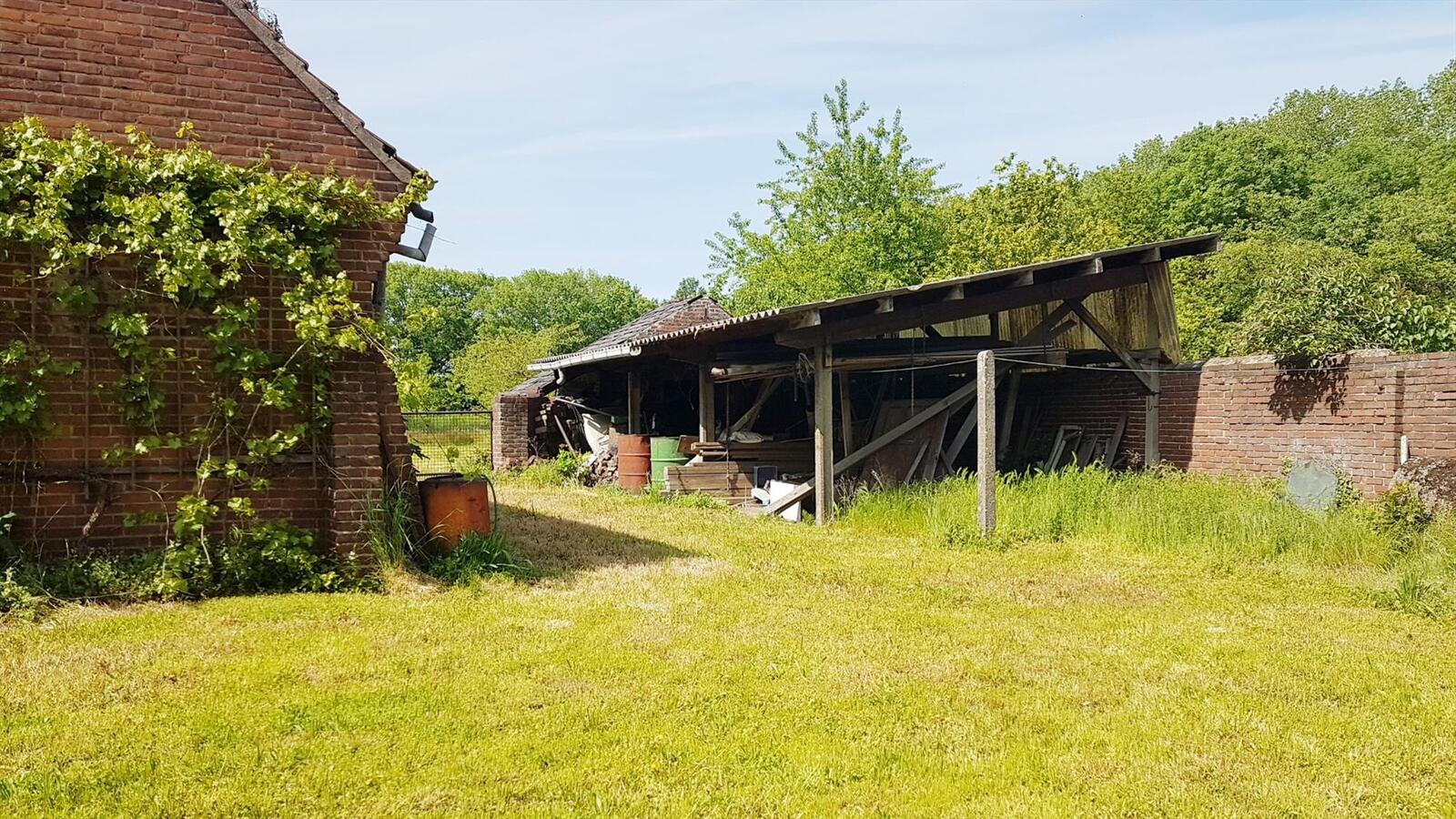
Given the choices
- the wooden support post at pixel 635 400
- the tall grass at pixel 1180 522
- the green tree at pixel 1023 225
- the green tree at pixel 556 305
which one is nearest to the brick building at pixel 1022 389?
the wooden support post at pixel 635 400

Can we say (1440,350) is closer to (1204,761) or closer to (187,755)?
(1204,761)

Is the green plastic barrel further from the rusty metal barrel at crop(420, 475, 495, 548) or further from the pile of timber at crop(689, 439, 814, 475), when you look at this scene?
the rusty metal barrel at crop(420, 475, 495, 548)

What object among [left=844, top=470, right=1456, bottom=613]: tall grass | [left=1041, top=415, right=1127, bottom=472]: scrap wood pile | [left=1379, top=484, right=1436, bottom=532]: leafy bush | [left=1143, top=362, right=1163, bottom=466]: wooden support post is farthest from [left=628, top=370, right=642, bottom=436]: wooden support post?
[left=1379, top=484, right=1436, bottom=532]: leafy bush

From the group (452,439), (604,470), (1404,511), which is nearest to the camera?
(1404,511)

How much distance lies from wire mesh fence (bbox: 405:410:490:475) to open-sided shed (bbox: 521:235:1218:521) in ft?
16.5

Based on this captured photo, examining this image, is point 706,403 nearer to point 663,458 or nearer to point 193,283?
point 663,458

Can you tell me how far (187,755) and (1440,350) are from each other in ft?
40.9

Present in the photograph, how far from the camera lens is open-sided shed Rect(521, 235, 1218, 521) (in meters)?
11.4

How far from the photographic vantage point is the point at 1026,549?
9.34 meters

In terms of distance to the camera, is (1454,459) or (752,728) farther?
(1454,459)

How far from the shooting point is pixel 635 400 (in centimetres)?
1596

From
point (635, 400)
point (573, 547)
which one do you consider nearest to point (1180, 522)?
point (573, 547)

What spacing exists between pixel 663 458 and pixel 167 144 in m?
8.05

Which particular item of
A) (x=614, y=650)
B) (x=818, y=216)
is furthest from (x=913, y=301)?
(x=818, y=216)
